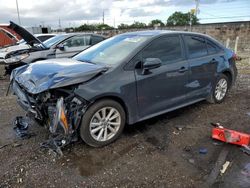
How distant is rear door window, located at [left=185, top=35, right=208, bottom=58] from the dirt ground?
→ 1267 mm

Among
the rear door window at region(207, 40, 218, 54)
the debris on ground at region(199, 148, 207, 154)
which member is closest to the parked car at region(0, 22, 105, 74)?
the rear door window at region(207, 40, 218, 54)

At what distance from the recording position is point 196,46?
487 cm

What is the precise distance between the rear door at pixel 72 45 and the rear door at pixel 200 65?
4851 millimetres

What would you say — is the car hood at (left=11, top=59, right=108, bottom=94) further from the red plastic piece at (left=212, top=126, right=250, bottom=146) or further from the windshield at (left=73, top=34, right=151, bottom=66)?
the red plastic piece at (left=212, top=126, right=250, bottom=146)

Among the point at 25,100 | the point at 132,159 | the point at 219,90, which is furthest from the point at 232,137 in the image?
the point at 25,100

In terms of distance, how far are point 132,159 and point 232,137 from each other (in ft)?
5.06

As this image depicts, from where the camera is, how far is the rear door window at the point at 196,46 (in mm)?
4695

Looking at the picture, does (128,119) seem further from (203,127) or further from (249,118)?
(249,118)

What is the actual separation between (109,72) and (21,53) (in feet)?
18.2

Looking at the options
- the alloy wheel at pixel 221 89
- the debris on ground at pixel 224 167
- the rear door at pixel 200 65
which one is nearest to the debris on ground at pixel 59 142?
the debris on ground at pixel 224 167

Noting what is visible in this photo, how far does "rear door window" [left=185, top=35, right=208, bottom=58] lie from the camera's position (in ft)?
15.4

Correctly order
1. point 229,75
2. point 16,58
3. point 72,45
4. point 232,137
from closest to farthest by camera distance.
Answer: point 232,137 → point 229,75 → point 16,58 → point 72,45

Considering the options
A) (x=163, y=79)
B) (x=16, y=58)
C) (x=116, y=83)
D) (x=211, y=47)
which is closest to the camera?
(x=116, y=83)

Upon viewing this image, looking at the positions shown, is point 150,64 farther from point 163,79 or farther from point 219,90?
point 219,90
